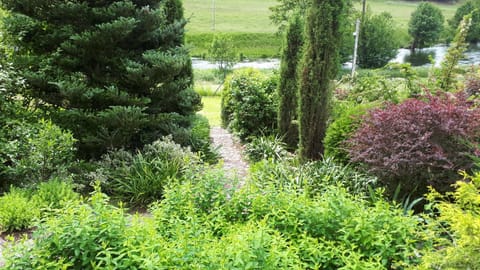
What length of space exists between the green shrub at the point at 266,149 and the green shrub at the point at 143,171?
134cm

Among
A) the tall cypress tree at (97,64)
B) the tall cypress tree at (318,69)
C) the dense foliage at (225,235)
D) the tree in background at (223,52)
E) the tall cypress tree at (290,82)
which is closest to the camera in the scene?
the dense foliage at (225,235)

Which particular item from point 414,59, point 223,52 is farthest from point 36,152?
point 414,59

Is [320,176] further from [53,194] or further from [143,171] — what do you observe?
[53,194]

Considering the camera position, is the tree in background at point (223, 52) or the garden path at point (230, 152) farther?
the tree in background at point (223, 52)

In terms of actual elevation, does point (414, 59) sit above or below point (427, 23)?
below

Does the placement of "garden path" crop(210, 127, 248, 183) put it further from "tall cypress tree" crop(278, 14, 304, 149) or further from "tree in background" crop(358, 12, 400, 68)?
"tree in background" crop(358, 12, 400, 68)

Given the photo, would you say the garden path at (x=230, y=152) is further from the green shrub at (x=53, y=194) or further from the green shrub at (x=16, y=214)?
the green shrub at (x=16, y=214)

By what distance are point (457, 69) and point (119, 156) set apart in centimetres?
490

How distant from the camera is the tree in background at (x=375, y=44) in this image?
116ft

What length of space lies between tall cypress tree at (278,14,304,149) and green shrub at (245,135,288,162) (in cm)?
24

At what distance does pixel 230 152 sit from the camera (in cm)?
704

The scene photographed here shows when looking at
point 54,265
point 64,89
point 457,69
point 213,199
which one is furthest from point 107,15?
point 457,69

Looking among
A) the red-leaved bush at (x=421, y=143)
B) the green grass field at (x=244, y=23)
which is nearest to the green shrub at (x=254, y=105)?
the red-leaved bush at (x=421, y=143)

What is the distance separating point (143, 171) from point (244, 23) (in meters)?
37.7
